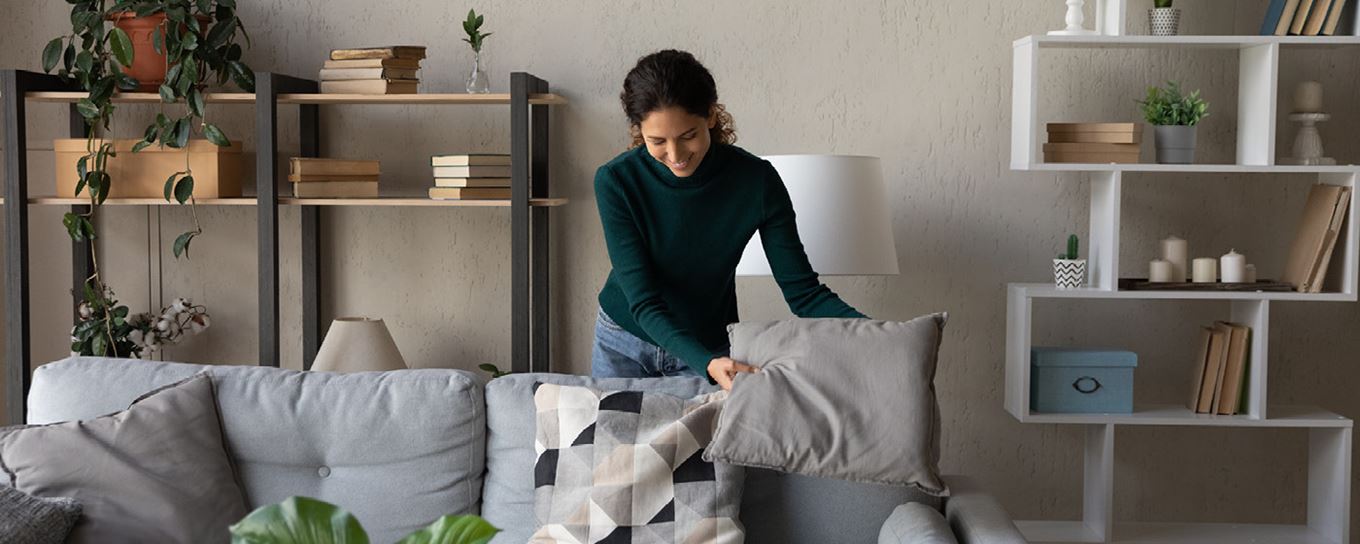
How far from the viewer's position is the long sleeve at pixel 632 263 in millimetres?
2531

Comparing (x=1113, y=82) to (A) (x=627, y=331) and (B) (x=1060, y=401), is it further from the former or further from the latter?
(A) (x=627, y=331)

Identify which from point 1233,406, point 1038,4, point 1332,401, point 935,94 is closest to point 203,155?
point 935,94

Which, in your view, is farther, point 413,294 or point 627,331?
point 413,294

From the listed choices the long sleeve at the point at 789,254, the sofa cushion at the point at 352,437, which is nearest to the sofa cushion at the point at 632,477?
the sofa cushion at the point at 352,437

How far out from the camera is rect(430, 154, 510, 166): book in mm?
3346

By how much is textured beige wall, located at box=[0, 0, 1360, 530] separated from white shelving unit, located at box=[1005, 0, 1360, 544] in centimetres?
16

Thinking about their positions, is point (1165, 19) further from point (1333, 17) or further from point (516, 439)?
point (516, 439)

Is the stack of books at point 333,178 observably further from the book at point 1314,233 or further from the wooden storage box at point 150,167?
the book at point 1314,233

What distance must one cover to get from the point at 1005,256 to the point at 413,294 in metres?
1.66

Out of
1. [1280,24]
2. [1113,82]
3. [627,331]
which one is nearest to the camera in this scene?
[627,331]

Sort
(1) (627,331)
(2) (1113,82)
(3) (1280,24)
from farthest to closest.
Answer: (2) (1113,82) → (3) (1280,24) → (1) (627,331)

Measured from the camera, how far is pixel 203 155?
3.41 meters

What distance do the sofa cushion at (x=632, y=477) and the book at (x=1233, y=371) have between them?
1.55m

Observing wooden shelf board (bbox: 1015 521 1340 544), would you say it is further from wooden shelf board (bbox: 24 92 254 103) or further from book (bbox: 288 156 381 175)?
wooden shelf board (bbox: 24 92 254 103)
